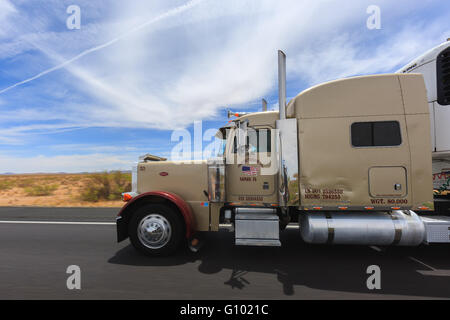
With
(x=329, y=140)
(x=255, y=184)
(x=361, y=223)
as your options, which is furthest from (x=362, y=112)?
(x=255, y=184)

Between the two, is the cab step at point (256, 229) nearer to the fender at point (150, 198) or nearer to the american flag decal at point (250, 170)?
the american flag decal at point (250, 170)

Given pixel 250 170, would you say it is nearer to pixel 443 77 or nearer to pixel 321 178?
pixel 321 178

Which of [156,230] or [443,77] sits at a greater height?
[443,77]

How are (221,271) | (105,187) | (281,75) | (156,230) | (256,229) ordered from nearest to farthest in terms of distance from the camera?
1. (221,271)
2. (281,75)
3. (256,229)
4. (156,230)
5. (105,187)

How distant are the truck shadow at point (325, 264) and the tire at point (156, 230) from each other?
19 cm

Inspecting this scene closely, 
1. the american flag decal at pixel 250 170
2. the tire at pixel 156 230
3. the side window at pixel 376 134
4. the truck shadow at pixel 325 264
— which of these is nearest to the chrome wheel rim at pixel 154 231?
the tire at pixel 156 230

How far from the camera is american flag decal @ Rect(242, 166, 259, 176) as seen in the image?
399 cm

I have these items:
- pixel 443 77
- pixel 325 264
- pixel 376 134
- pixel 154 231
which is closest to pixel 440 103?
pixel 443 77

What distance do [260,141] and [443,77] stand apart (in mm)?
3165

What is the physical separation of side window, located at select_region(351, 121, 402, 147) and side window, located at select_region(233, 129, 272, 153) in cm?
136

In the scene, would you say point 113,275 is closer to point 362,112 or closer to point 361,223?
point 361,223

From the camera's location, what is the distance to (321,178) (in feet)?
12.1

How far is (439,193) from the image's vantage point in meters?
4.08

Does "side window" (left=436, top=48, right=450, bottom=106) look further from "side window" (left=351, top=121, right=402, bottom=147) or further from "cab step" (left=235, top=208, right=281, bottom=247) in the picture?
"cab step" (left=235, top=208, right=281, bottom=247)
